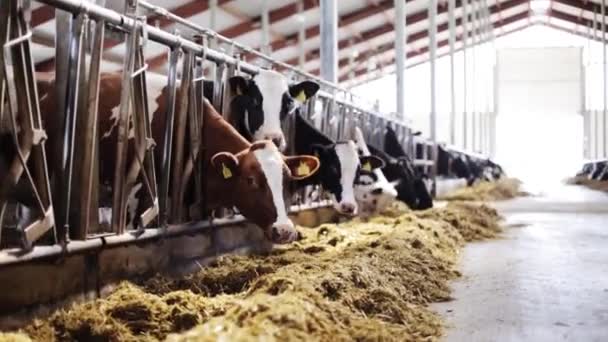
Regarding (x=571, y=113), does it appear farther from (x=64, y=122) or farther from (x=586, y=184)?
(x=64, y=122)

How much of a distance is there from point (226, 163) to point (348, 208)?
104 inches

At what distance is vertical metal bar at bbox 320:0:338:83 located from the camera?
10250 millimetres

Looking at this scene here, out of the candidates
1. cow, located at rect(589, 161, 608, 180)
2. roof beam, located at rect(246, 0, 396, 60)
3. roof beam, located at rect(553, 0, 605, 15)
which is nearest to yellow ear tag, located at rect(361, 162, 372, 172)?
roof beam, located at rect(246, 0, 396, 60)

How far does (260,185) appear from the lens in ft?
15.7

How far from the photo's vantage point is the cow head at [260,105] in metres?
5.86

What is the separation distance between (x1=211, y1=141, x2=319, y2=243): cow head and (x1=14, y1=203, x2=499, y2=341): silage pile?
0.24 meters

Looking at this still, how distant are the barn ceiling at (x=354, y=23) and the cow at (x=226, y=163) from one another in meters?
1.54

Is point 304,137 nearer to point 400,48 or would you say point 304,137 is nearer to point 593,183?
point 400,48

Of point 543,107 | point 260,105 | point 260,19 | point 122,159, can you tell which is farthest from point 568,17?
point 122,159

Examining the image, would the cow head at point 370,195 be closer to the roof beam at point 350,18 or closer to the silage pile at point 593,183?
the silage pile at point 593,183

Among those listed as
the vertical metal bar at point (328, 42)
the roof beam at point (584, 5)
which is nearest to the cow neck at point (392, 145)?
the vertical metal bar at point (328, 42)

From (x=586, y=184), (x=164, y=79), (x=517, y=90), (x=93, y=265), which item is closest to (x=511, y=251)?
(x=164, y=79)

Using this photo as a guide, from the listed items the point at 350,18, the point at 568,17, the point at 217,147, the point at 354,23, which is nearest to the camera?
the point at 217,147

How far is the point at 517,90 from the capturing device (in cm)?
4006
